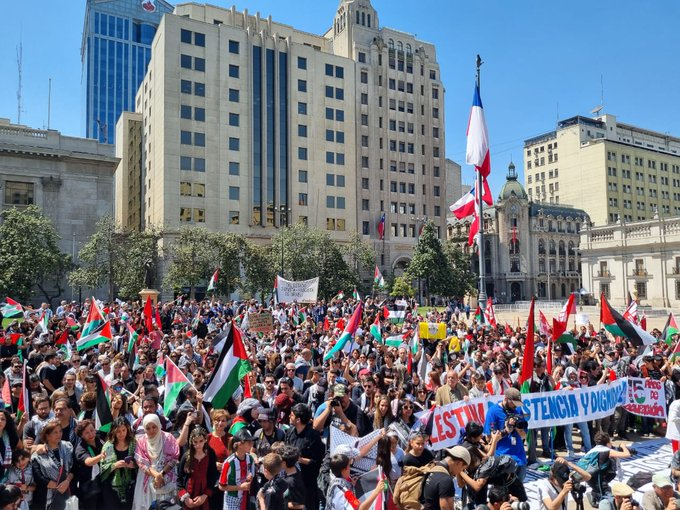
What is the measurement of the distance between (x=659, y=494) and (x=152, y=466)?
17.3ft

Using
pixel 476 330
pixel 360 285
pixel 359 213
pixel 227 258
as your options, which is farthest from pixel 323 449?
pixel 359 213

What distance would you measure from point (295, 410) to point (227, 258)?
4205 centimetres

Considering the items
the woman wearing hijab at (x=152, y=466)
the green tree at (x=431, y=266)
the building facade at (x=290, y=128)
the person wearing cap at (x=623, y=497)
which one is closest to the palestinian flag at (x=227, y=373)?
the woman wearing hijab at (x=152, y=466)

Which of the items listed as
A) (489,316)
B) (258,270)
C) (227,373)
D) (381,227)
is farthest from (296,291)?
(381,227)

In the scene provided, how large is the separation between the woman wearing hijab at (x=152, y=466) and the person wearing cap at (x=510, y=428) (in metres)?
4.08

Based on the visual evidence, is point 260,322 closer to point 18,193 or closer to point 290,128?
point 18,193

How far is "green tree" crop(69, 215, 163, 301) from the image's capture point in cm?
4281

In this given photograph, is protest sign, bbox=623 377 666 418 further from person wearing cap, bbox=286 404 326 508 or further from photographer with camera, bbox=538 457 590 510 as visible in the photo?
person wearing cap, bbox=286 404 326 508

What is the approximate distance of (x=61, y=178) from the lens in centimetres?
4753

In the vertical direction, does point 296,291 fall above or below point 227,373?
above

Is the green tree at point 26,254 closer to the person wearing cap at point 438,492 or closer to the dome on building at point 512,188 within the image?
the person wearing cap at point 438,492

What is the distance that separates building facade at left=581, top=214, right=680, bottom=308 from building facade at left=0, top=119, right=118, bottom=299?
159ft

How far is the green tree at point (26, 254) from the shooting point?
38.2m

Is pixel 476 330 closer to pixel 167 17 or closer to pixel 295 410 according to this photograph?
pixel 295 410
